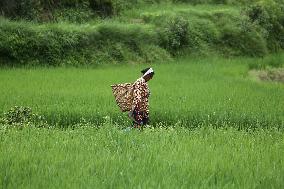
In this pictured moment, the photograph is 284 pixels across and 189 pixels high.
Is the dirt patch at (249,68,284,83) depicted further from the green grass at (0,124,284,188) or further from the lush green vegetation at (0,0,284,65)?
the green grass at (0,124,284,188)

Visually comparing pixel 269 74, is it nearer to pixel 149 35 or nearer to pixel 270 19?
pixel 149 35

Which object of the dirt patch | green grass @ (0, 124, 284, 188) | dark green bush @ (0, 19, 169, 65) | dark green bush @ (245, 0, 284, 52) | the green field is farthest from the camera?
dark green bush @ (245, 0, 284, 52)

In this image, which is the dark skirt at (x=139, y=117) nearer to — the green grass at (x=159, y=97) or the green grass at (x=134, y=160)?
the green grass at (x=134, y=160)

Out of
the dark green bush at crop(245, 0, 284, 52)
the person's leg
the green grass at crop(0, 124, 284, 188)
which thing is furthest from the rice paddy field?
the dark green bush at crop(245, 0, 284, 52)

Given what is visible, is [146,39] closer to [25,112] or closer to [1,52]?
[1,52]

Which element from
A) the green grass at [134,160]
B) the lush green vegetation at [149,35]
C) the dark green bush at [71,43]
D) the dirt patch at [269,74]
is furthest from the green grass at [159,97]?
the green grass at [134,160]

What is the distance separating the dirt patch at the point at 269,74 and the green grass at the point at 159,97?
7.59 feet

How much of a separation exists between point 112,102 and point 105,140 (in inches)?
170

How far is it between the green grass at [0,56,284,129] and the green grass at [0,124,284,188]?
2.61 m

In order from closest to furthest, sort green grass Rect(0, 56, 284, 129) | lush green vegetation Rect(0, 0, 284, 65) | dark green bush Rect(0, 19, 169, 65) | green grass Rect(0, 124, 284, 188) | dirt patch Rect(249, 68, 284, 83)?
green grass Rect(0, 124, 284, 188)
green grass Rect(0, 56, 284, 129)
dark green bush Rect(0, 19, 169, 65)
lush green vegetation Rect(0, 0, 284, 65)
dirt patch Rect(249, 68, 284, 83)

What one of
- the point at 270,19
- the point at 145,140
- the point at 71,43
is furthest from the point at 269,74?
the point at 145,140

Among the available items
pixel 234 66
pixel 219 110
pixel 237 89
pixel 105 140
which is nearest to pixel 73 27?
pixel 234 66

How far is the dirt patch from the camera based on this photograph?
1889cm

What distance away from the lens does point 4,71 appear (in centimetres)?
1484
